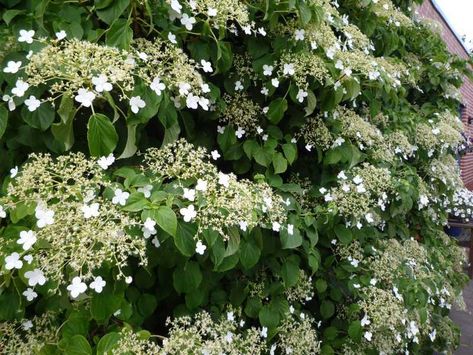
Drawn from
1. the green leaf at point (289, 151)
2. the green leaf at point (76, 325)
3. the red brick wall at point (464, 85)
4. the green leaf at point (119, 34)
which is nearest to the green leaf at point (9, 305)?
the green leaf at point (76, 325)

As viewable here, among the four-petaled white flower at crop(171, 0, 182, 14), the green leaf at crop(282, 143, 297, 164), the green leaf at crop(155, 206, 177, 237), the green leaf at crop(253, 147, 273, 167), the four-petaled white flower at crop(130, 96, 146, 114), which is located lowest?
the green leaf at crop(253, 147, 273, 167)

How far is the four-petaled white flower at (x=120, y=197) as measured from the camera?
3.95 ft

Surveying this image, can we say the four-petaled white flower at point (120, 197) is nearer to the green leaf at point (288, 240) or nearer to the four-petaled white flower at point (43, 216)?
the four-petaled white flower at point (43, 216)

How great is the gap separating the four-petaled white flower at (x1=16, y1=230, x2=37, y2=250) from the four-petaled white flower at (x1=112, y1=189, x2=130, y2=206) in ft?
0.71

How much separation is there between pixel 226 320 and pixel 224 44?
1036mm

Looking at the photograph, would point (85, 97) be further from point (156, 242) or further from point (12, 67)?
point (156, 242)

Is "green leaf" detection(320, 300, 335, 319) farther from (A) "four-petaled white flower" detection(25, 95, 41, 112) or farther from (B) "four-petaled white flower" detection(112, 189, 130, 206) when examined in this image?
(A) "four-petaled white flower" detection(25, 95, 41, 112)

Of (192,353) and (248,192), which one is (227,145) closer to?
(248,192)

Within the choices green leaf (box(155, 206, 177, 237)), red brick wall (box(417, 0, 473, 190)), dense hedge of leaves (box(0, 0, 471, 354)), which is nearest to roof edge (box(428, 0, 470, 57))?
red brick wall (box(417, 0, 473, 190))

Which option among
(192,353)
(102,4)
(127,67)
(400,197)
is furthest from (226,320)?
(400,197)

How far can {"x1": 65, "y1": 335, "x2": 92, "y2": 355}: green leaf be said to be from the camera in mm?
1277

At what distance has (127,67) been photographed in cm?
129

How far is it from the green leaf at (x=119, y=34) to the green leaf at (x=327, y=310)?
1.68 meters

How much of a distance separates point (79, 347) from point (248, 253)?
59cm
